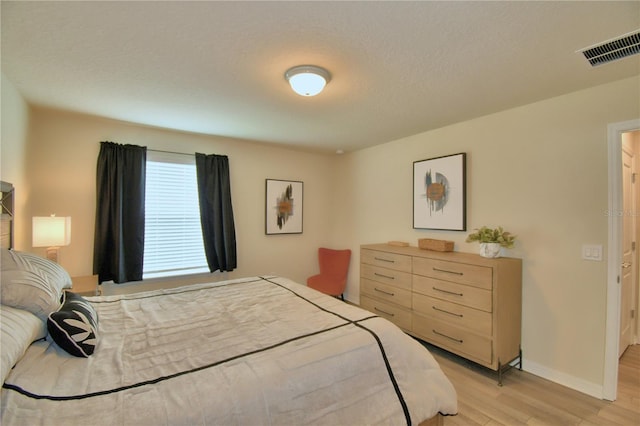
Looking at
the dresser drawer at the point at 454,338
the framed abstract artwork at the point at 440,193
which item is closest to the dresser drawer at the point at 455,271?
the dresser drawer at the point at 454,338

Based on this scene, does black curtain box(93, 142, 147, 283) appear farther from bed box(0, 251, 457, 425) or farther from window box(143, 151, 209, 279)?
bed box(0, 251, 457, 425)

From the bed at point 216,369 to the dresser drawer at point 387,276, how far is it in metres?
1.28

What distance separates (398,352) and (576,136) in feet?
7.63

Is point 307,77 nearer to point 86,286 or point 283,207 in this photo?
point 283,207

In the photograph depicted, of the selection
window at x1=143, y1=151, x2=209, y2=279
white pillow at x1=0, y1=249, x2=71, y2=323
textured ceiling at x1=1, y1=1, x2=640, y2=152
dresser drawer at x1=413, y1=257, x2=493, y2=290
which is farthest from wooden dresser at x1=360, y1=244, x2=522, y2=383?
white pillow at x1=0, y1=249, x2=71, y2=323

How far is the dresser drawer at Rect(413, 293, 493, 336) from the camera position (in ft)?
8.21

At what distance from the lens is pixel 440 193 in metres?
3.36

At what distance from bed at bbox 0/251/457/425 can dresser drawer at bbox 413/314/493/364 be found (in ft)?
3.33

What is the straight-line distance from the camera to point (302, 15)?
4.87ft

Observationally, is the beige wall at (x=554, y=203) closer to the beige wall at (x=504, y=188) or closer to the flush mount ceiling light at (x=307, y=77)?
the beige wall at (x=504, y=188)

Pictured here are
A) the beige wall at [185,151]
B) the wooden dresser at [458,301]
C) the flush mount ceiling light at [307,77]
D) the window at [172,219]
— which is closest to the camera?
the flush mount ceiling light at [307,77]

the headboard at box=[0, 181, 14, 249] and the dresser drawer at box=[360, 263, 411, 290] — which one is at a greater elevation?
the headboard at box=[0, 181, 14, 249]

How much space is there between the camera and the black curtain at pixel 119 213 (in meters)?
3.14

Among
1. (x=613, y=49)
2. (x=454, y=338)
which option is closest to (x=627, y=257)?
(x=454, y=338)
